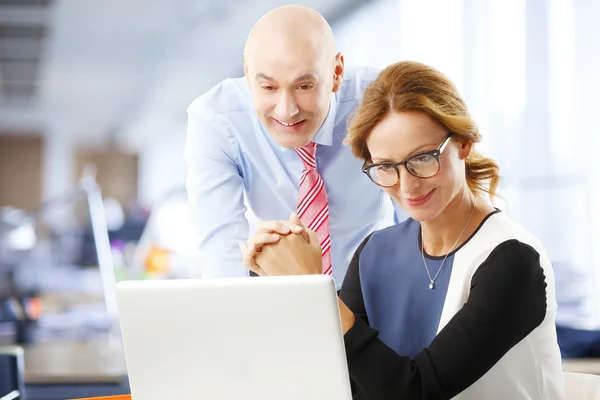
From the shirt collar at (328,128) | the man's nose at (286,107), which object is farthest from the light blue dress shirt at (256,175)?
the man's nose at (286,107)

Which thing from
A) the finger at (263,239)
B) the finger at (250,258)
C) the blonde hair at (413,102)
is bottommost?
the finger at (250,258)

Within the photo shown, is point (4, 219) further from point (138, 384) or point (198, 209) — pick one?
point (138, 384)

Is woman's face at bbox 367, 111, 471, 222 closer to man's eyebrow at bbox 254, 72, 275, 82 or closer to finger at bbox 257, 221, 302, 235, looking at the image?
finger at bbox 257, 221, 302, 235

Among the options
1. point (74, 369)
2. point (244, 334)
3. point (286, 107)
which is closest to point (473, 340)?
point (244, 334)

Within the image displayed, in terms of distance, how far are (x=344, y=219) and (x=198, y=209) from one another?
0.46 m

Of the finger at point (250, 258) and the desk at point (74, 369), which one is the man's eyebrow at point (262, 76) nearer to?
the finger at point (250, 258)

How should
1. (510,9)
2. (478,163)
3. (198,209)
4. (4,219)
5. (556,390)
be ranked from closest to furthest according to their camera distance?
(556,390)
(478,163)
(198,209)
(510,9)
(4,219)

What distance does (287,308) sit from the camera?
1007mm

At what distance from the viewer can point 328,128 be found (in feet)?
7.87

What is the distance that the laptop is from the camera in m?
1.01

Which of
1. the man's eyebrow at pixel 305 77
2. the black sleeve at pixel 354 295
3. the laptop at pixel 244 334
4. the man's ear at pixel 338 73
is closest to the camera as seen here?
the laptop at pixel 244 334

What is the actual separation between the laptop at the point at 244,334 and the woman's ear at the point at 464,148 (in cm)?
75

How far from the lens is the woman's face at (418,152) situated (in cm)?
162

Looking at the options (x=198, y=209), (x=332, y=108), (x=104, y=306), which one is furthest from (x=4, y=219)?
(x=332, y=108)
